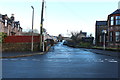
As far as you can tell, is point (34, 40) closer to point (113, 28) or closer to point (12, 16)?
point (113, 28)

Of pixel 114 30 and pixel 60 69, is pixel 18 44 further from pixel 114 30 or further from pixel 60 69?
pixel 114 30

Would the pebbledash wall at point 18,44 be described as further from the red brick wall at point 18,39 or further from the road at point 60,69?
the road at point 60,69

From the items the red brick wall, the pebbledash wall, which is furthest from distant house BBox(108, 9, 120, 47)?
the red brick wall

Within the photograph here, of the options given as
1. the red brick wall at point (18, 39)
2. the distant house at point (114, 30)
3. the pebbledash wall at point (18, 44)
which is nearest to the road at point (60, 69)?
the pebbledash wall at point (18, 44)

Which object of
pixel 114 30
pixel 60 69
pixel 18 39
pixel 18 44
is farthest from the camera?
pixel 114 30

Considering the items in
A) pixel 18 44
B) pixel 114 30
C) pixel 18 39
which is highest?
pixel 114 30

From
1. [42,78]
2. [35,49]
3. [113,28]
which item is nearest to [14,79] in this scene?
[42,78]

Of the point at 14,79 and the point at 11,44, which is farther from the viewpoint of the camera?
the point at 11,44

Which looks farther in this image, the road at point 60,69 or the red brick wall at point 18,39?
the red brick wall at point 18,39

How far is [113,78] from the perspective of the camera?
779cm

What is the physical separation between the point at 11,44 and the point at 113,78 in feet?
75.5

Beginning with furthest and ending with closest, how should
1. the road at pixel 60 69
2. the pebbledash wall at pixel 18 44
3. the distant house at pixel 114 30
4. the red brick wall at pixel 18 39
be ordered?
the distant house at pixel 114 30, the red brick wall at pixel 18 39, the pebbledash wall at pixel 18 44, the road at pixel 60 69

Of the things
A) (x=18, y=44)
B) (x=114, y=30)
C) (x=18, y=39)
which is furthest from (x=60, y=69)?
(x=114, y=30)

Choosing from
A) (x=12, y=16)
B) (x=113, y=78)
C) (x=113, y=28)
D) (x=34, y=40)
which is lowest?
(x=113, y=78)
